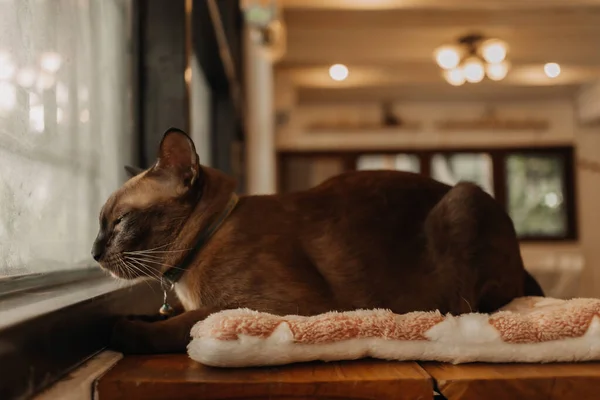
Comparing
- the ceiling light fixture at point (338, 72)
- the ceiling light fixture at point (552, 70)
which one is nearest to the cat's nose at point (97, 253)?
the ceiling light fixture at point (338, 72)

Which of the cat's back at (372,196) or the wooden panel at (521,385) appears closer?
the wooden panel at (521,385)

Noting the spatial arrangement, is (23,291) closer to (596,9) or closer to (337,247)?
(337,247)

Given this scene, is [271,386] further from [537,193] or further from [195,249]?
[537,193]

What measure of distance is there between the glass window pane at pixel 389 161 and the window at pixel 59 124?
5.59 meters

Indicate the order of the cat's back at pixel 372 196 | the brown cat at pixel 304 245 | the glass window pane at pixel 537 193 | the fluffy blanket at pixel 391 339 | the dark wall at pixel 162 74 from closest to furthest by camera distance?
the fluffy blanket at pixel 391 339
the brown cat at pixel 304 245
the cat's back at pixel 372 196
the dark wall at pixel 162 74
the glass window pane at pixel 537 193

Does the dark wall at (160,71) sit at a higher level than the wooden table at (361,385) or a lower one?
higher

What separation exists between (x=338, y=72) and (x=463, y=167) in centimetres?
222

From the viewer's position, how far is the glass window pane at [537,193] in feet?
22.9

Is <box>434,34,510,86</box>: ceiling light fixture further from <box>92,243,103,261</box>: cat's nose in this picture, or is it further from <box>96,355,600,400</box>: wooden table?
<box>96,355,600,400</box>: wooden table

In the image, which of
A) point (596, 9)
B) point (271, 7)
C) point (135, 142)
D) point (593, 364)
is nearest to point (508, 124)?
point (596, 9)

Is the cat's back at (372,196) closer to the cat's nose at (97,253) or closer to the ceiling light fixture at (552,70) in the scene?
the cat's nose at (97,253)

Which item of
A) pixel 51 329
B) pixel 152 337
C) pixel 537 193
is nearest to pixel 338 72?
pixel 537 193

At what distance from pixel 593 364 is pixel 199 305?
0.55 m

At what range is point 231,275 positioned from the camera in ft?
3.03
